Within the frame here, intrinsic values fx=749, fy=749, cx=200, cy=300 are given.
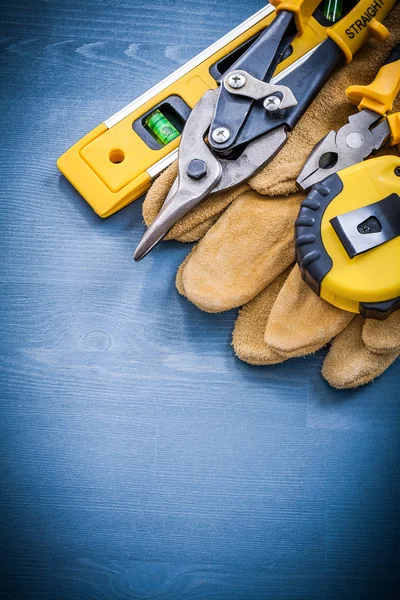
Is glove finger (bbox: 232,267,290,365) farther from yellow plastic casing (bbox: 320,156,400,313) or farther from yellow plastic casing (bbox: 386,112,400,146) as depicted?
yellow plastic casing (bbox: 386,112,400,146)

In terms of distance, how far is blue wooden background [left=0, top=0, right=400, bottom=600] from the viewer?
95cm

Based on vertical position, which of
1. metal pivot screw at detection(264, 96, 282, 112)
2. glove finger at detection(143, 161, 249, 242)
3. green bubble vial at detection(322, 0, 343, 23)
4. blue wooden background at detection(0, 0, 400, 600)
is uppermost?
green bubble vial at detection(322, 0, 343, 23)

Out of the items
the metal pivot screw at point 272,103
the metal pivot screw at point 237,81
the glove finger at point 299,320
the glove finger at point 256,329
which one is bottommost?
the glove finger at point 256,329

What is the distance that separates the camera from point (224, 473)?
0.97 m

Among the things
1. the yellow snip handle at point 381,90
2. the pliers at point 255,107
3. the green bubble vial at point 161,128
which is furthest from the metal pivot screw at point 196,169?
the yellow snip handle at point 381,90

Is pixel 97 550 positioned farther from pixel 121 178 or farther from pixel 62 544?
pixel 121 178

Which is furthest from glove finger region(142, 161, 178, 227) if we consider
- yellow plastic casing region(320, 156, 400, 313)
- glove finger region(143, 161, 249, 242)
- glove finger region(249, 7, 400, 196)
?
yellow plastic casing region(320, 156, 400, 313)

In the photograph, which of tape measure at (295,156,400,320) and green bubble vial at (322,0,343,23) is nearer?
tape measure at (295,156,400,320)

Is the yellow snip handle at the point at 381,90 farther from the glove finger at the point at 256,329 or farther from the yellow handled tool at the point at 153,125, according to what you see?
the glove finger at the point at 256,329

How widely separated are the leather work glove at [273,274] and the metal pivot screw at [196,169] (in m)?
0.05

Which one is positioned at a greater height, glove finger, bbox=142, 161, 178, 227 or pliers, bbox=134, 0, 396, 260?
pliers, bbox=134, 0, 396, 260

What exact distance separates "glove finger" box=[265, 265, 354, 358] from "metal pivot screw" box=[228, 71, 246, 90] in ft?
0.82

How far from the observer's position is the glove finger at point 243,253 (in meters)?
0.95

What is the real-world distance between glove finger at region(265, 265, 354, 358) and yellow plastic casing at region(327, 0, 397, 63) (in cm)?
31
